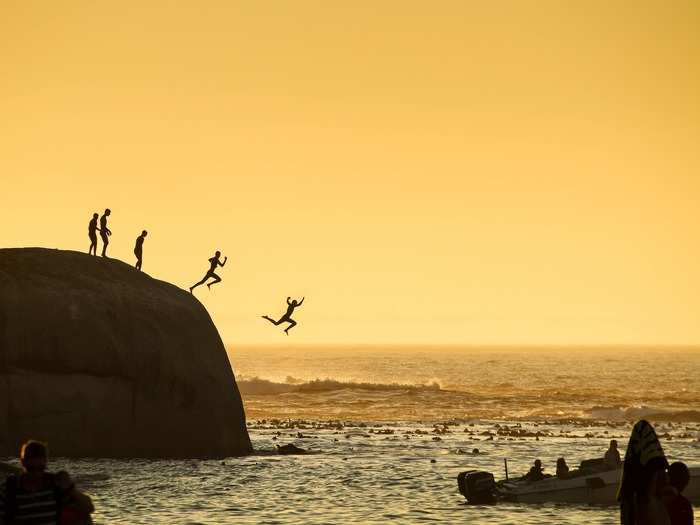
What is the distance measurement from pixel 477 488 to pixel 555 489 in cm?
266

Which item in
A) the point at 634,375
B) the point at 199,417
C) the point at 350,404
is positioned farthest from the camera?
the point at 634,375

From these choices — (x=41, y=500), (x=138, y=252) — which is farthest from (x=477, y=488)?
(x=41, y=500)

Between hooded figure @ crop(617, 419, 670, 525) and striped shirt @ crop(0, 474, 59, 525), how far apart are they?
6690mm

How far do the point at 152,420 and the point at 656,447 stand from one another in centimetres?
3242

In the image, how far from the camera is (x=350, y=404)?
10638cm

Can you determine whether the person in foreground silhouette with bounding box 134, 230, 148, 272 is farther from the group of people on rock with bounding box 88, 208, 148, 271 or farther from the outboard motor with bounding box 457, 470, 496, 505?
the outboard motor with bounding box 457, 470, 496, 505

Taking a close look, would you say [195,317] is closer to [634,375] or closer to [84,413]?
[84,413]

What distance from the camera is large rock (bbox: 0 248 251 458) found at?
42.0 meters

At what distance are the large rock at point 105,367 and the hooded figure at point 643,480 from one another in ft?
100.0

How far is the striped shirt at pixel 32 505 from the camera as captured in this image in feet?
43.9

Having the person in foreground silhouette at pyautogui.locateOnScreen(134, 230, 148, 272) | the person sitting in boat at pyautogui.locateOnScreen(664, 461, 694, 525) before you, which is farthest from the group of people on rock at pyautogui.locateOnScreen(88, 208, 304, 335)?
the person sitting in boat at pyautogui.locateOnScreen(664, 461, 694, 525)

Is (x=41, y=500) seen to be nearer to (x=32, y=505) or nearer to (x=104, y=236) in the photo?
(x=32, y=505)

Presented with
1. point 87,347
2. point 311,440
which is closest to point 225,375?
point 87,347

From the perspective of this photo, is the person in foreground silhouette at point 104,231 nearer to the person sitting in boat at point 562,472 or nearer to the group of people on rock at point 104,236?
the group of people on rock at point 104,236
